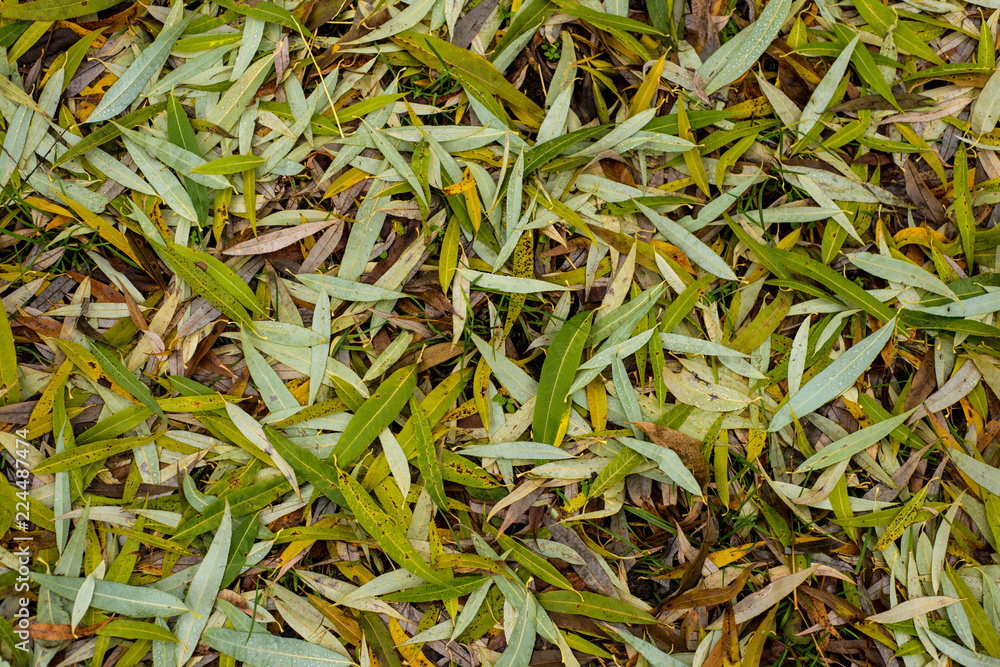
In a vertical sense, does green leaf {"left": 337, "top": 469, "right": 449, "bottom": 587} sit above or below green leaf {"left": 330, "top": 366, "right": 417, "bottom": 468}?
below

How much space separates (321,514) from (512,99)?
32.7 inches

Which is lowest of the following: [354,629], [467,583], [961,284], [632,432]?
[354,629]

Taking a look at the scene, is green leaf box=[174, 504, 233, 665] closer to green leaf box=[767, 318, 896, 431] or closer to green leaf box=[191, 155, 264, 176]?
green leaf box=[191, 155, 264, 176]

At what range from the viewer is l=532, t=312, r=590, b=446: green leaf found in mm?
996

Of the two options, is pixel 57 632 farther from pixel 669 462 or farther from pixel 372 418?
pixel 669 462

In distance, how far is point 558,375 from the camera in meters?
1.00

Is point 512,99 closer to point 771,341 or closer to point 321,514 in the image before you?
point 771,341

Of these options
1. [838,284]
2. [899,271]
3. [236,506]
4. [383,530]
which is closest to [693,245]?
[838,284]

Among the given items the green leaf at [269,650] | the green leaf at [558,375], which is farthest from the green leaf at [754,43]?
the green leaf at [269,650]

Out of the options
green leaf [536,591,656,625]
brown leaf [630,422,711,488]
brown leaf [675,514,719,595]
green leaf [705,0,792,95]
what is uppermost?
green leaf [705,0,792,95]

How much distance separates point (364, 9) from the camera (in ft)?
3.41

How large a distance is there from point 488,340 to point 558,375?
0.48 ft

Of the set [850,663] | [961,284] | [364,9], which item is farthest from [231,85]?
[850,663]

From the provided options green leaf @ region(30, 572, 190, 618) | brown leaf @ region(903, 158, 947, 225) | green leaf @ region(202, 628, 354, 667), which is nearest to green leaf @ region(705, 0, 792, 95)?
brown leaf @ region(903, 158, 947, 225)
